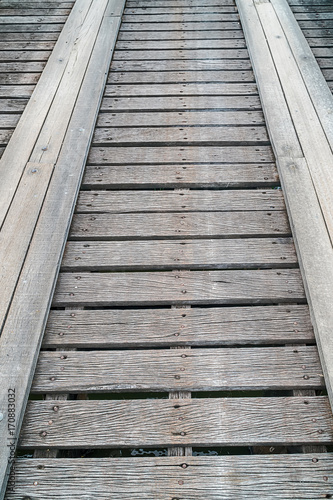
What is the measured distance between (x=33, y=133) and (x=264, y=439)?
1729mm

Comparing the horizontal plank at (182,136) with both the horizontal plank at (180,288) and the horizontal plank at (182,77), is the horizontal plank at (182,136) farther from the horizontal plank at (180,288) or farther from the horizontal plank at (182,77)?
the horizontal plank at (180,288)

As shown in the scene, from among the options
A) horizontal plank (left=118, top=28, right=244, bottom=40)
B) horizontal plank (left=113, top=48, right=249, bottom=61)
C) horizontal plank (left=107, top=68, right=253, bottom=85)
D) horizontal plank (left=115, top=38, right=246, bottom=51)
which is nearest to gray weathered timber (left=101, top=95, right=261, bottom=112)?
horizontal plank (left=107, top=68, right=253, bottom=85)

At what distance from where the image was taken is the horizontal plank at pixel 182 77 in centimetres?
262

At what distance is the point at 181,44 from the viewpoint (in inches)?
117

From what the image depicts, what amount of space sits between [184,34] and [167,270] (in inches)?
84.1

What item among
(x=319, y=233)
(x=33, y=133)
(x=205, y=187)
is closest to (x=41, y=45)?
(x=33, y=133)

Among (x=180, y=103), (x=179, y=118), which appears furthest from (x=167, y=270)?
(x=180, y=103)

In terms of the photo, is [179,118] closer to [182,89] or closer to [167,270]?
[182,89]

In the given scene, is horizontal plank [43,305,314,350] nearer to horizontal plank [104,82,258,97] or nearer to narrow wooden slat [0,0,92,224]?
narrow wooden slat [0,0,92,224]

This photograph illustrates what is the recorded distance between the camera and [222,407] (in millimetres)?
1260

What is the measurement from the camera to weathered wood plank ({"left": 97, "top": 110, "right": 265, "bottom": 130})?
231 cm

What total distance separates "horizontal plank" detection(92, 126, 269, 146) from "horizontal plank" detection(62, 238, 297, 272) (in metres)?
0.68

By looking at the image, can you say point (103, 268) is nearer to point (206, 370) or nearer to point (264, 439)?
point (206, 370)

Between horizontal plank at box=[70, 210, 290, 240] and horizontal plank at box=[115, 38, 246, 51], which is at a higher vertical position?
horizontal plank at box=[115, 38, 246, 51]
